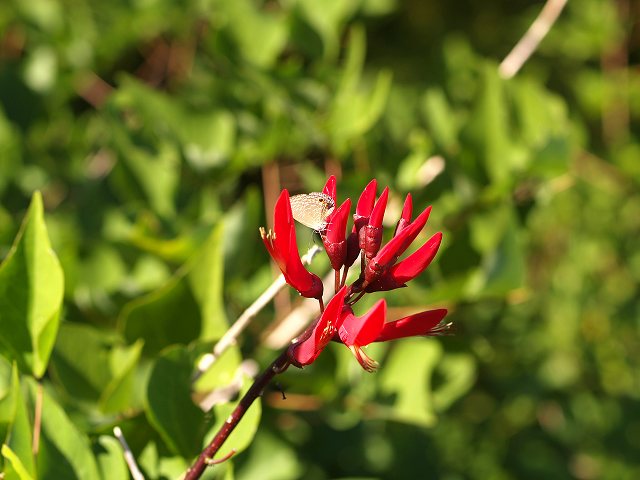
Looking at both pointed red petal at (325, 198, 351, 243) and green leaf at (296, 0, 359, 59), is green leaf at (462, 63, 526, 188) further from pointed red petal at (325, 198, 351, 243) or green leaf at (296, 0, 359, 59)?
pointed red petal at (325, 198, 351, 243)

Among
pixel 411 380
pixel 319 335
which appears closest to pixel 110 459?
pixel 319 335

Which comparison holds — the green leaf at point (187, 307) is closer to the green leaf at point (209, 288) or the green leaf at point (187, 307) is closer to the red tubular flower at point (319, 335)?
the green leaf at point (209, 288)

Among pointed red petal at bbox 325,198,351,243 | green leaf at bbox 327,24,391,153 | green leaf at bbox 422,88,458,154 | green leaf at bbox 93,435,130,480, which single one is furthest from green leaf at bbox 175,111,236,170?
pointed red petal at bbox 325,198,351,243

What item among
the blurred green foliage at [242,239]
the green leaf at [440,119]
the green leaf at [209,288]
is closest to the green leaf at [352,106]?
the blurred green foliage at [242,239]

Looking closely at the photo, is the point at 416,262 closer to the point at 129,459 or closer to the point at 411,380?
the point at 129,459

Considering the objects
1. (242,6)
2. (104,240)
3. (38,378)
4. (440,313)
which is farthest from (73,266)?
(440,313)

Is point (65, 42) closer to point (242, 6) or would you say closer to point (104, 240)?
point (242, 6)
